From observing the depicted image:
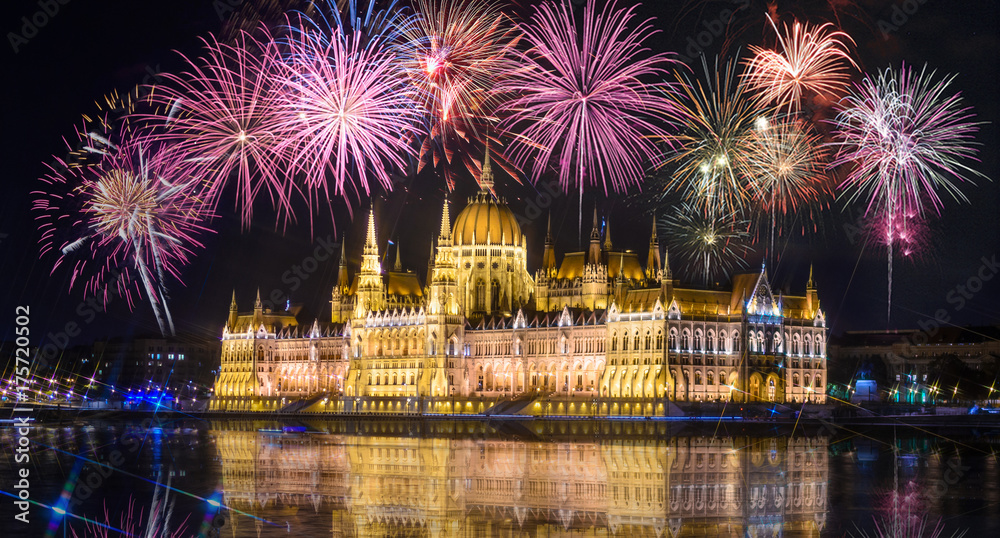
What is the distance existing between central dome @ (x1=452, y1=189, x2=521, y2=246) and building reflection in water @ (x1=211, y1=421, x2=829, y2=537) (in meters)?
71.8

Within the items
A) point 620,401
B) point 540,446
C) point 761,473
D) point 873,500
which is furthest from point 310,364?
point 873,500

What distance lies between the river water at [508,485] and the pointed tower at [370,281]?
73779 millimetres

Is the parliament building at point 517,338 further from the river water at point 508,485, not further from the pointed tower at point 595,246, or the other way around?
the river water at point 508,485

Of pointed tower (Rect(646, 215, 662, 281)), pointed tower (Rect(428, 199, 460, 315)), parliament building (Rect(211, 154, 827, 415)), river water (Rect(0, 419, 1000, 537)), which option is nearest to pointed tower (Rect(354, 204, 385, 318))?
parliament building (Rect(211, 154, 827, 415))

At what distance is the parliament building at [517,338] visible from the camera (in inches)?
5295

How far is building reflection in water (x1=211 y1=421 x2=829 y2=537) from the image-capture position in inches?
1743

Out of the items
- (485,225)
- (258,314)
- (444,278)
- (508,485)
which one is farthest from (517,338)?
(508,485)

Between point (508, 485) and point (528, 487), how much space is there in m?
1.19

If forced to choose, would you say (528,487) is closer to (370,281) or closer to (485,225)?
(485,225)

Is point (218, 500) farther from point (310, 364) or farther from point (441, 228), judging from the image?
point (310, 364)

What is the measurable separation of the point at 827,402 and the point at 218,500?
321ft

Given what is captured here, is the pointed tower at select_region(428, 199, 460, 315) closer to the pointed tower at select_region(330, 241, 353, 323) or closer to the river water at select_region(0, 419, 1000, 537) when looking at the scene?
the pointed tower at select_region(330, 241, 353, 323)

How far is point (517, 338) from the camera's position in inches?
6033

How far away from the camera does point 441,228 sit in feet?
544
